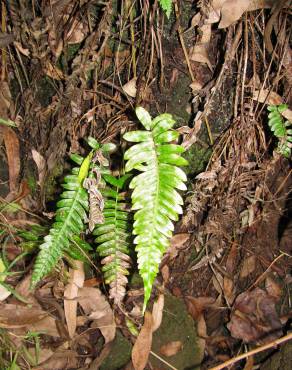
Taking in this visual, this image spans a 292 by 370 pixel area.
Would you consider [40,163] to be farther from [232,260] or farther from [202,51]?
[232,260]

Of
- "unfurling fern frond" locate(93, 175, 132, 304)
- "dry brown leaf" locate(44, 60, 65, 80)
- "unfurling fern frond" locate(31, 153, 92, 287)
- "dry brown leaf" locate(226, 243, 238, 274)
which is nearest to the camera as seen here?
"unfurling fern frond" locate(31, 153, 92, 287)

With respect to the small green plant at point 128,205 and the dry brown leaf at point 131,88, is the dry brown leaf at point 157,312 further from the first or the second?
the dry brown leaf at point 131,88

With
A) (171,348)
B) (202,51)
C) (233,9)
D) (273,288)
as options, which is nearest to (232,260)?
(273,288)

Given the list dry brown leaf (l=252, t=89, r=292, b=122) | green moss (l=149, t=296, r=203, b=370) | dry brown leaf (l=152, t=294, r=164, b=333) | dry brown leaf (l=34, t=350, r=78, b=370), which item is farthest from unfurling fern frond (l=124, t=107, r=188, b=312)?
dry brown leaf (l=34, t=350, r=78, b=370)

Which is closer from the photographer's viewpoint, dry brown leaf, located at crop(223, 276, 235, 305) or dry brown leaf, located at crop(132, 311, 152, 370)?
dry brown leaf, located at crop(132, 311, 152, 370)

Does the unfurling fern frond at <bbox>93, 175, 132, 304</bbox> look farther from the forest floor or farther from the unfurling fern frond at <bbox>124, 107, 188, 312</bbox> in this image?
the unfurling fern frond at <bbox>124, 107, 188, 312</bbox>
